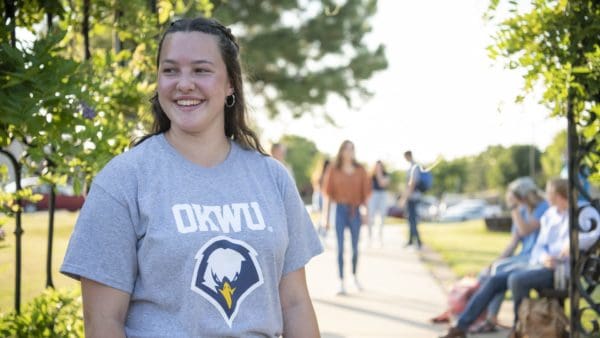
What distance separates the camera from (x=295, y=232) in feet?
8.25

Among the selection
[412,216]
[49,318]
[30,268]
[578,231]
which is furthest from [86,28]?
[412,216]

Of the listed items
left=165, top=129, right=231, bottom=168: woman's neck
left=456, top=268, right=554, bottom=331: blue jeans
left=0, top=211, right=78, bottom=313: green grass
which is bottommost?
left=0, top=211, right=78, bottom=313: green grass

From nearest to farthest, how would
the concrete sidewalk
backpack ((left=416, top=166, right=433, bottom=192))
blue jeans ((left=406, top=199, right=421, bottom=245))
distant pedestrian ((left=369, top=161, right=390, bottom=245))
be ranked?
the concrete sidewalk → backpack ((left=416, top=166, right=433, bottom=192)) → distant pedestrian ((left=369, top=161, right=390, bottom=245)) → blue jeans ((left=406, top=199, right=421, bottom=245))

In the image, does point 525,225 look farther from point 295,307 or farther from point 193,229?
point 193,229

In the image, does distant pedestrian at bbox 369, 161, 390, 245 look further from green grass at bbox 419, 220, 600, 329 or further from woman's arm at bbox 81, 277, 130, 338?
woman's arm at bbox 81, 277, 130, 338

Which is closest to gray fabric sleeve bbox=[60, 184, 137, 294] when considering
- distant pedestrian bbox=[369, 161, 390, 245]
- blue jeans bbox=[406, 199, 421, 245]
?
distant pedestrian bbox=[369, 161, 390, 245]

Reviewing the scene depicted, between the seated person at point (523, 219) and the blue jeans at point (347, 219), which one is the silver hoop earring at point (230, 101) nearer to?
the seated person at point (523, 219)

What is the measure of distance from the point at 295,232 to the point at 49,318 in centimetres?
190

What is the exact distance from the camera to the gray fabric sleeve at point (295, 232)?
2.50 meters

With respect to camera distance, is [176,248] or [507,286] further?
[507,286]

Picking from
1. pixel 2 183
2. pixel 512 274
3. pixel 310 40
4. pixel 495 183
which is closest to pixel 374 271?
pixel 512 274

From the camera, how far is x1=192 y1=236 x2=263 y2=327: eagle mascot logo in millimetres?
2188

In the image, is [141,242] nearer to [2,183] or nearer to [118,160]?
[118,160]

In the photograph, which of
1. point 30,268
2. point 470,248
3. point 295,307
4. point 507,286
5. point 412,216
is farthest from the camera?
point 470,248
